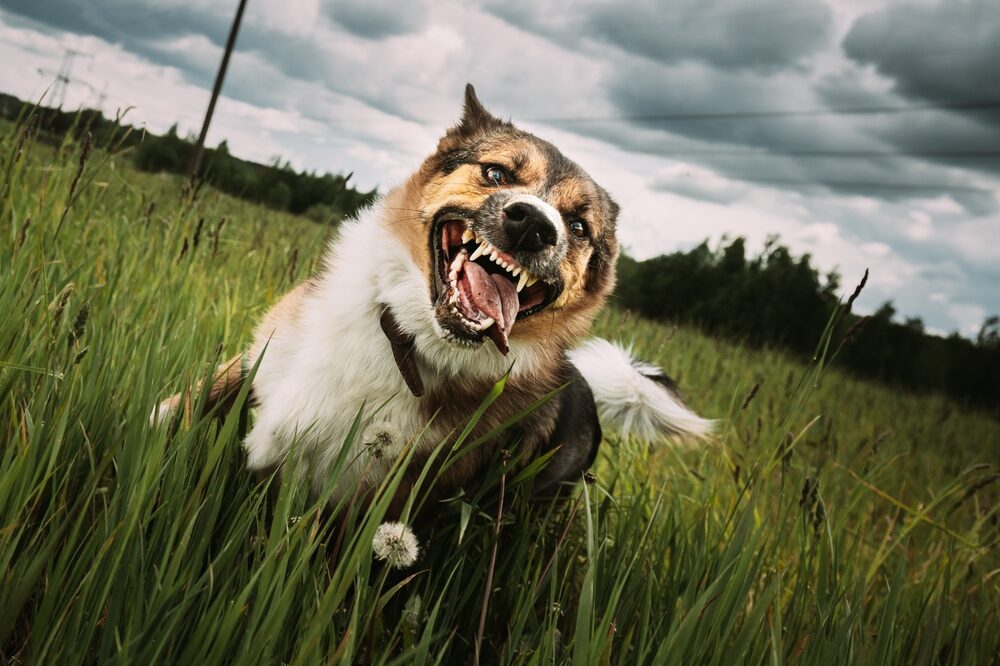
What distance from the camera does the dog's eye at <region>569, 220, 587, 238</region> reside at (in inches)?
115

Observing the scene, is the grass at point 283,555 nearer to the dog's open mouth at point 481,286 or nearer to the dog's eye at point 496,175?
the dog's open mouth at point 481,286

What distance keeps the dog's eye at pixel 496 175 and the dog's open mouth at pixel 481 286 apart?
0.34 metres

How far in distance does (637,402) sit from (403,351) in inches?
71.4

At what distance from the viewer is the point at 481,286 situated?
7.50ft

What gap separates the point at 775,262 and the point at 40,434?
2627 cm

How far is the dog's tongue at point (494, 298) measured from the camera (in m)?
2.18

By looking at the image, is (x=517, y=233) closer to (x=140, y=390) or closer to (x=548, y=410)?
(x=548, y=410)

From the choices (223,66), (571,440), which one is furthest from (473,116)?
(223,66)

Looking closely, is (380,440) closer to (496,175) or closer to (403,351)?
(403,351)

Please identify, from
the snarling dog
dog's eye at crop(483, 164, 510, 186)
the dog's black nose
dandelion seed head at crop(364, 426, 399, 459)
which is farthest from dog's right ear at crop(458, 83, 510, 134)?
dandelion seed head at crop(364, 426, 399, 459)

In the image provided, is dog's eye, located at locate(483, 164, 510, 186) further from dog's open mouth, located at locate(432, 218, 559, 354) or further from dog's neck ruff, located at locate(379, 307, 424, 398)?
dog's neck ruff, located at locate(379, 307, 424, 398)

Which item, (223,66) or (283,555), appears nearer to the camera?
(283,555)

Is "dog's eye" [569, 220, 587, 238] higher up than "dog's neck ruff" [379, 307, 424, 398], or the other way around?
"dog's eye" [569, 220, 587, 238]

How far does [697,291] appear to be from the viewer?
2380 cm
